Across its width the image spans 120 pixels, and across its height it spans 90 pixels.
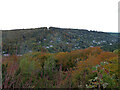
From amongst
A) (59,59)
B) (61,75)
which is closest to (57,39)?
(59,59)

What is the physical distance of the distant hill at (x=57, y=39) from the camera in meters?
7.07

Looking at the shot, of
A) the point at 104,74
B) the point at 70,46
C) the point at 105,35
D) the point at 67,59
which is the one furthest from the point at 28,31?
the point at 104,74

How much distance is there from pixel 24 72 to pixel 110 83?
2.09m

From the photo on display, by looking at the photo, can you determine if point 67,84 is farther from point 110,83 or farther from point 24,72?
point 24,72

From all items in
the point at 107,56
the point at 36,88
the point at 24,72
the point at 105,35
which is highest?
the point at 105,35

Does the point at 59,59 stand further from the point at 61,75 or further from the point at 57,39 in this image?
the point at 57,39

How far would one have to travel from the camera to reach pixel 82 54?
541 centimetres

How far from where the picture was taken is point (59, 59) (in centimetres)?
512

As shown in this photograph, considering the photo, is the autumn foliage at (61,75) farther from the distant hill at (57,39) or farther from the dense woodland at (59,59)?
the distant hill at (57,39)

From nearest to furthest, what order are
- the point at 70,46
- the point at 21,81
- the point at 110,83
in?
the point at 110,83 < the point at 21,81 < the point at 70,46

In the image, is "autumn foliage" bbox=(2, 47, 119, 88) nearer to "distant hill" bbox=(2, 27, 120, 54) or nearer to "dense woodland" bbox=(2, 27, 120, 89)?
"dense woodland" bbox=(2, 27, 120, 89)

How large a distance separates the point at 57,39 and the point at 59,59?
334 centimetres

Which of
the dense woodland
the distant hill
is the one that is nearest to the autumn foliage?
the dense woodland

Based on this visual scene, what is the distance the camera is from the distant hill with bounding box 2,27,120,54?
7.07m
